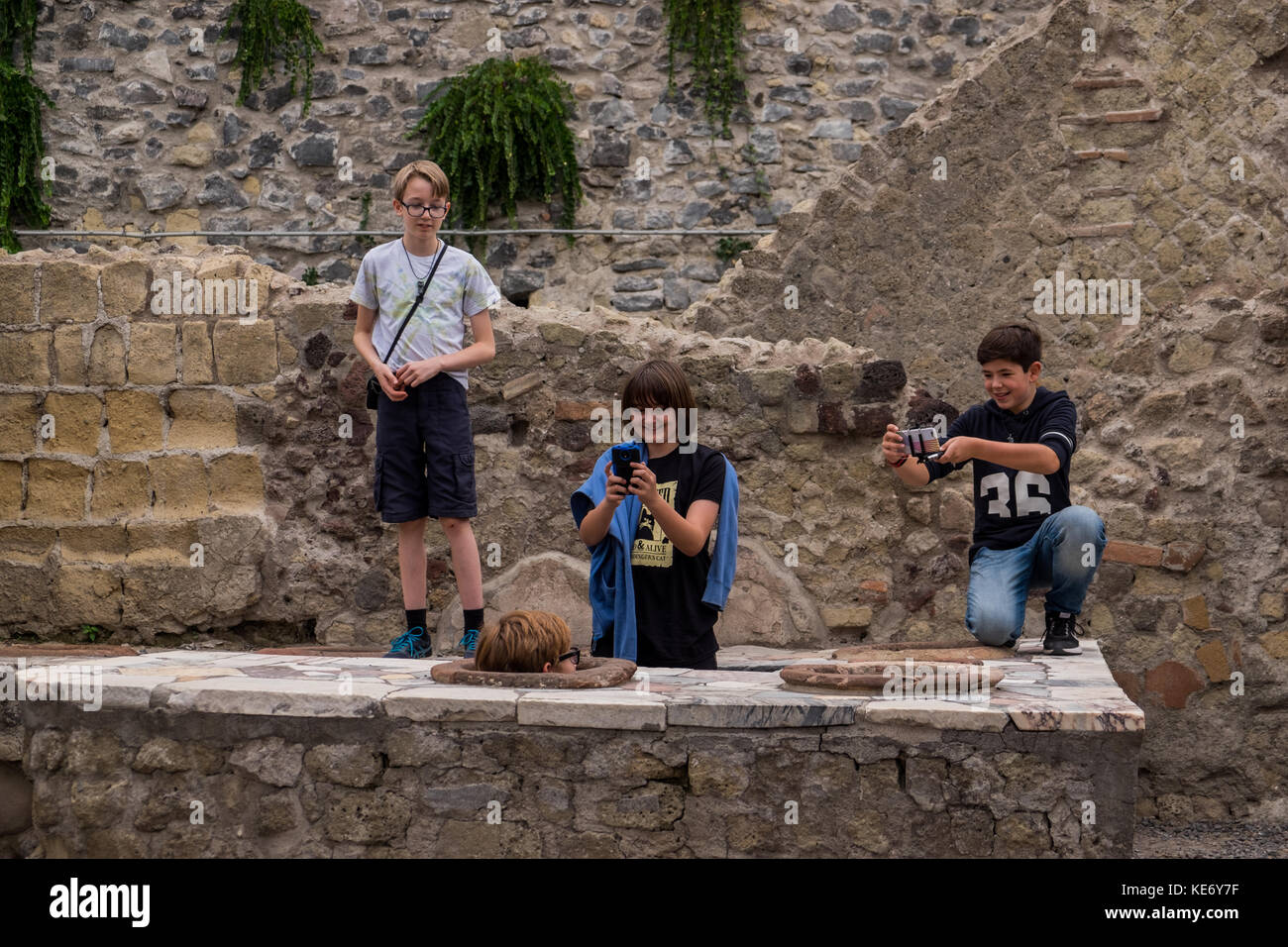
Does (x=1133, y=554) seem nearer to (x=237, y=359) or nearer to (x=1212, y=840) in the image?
(x=1212, y=840)

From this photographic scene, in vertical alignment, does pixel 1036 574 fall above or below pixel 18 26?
below

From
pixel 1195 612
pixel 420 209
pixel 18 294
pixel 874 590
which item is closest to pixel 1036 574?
pixel 874 590

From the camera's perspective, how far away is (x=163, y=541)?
5328 mm

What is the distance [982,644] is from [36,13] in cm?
736

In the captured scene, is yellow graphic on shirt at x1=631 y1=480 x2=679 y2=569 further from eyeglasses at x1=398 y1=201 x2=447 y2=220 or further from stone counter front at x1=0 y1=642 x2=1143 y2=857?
eyeglasses at x1=398 y1=201 x2=447 y2=220

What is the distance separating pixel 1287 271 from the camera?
6.17m

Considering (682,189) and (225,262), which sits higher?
(682,189)

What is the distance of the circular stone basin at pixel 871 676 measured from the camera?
3.38 metres

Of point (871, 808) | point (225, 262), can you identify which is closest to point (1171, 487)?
point (871, 808)

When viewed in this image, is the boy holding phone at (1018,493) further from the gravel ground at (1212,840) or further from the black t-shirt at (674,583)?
the gravel ground at (1212,840)

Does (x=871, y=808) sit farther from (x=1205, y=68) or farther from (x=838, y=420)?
(x=1205, y=68)

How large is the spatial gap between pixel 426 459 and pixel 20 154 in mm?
5394

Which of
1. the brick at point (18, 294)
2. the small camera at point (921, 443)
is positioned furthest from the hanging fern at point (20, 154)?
the small camera at point (921, 443)

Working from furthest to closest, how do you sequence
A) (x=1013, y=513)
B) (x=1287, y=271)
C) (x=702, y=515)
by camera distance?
(x=1287, y=271), (x=1013, y=513), (x=702, y=515)
